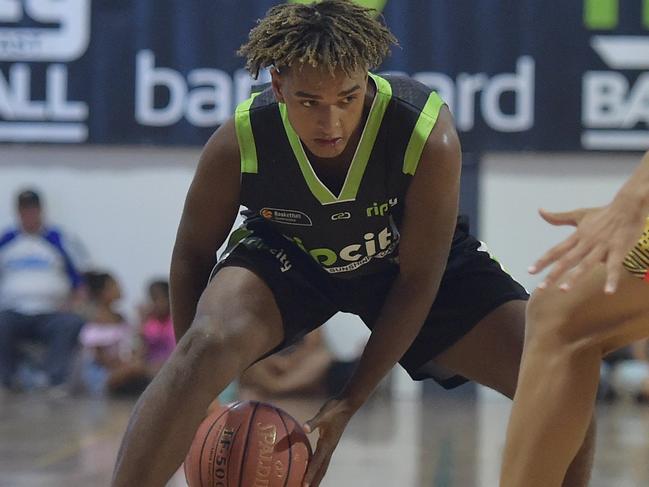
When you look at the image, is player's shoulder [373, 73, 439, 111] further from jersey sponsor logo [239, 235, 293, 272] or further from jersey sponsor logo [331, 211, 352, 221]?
jersey sponsor logo [239, 235, 293, 272]

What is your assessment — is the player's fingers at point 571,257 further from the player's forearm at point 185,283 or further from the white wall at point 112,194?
the white wall at point 112,194

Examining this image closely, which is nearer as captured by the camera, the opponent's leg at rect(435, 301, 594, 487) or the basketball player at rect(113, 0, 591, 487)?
the basketball player at rect(113, 0, 591, 487)

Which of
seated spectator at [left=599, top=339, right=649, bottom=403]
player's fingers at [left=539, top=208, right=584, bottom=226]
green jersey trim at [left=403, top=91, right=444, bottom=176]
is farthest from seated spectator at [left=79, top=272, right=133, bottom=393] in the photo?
player's fingers at [left=539, top=208, right=584, bottom=226]

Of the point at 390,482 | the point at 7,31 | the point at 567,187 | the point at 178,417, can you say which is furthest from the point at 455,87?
the point at 178,417

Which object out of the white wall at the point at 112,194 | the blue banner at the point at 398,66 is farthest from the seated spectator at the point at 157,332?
the blue banner at the point at 398,66

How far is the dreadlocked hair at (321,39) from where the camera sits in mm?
2848

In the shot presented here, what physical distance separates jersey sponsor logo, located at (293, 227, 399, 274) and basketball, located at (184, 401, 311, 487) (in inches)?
17.8

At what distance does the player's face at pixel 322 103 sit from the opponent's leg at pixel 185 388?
1.60 ft

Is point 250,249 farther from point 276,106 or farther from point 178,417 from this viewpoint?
point 178,417

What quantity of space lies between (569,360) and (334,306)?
3.94ft

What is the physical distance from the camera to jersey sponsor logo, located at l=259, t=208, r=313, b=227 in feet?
10.6

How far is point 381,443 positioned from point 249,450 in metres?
3.85

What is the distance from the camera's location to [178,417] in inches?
110

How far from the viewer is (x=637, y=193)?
2.05m
